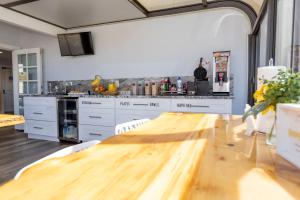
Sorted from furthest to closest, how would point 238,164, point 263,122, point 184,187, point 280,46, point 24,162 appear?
point 24,162
point 280,46
point 263,122
point 238,164
point 184,187

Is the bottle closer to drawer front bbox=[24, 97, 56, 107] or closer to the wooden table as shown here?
drawer front bbox=[24, 97, 56, 107]

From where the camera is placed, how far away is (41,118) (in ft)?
13.5

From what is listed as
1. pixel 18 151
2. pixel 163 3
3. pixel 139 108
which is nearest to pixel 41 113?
pixel 18 151

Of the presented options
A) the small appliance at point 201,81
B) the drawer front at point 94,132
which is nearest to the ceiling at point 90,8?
the small appliance at point 201,81

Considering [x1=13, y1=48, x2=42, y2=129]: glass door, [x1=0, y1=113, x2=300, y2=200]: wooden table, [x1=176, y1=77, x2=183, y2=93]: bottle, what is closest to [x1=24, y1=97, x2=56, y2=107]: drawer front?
[x1=13, y1=48, x2=42, y2=129]: glass door

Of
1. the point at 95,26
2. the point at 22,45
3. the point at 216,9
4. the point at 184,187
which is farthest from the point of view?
the point at 22,45

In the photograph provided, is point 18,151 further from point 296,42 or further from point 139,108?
point 296,42

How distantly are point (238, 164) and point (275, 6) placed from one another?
6.13ft

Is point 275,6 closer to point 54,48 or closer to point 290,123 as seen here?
point 290,123

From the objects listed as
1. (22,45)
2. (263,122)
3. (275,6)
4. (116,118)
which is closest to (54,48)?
(22,45)

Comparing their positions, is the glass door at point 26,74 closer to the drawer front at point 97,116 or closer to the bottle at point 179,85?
the drawer front at point 97,116

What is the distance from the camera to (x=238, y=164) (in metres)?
0.66

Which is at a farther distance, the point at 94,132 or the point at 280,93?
the point at 94,132

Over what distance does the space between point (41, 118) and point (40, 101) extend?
335mm
